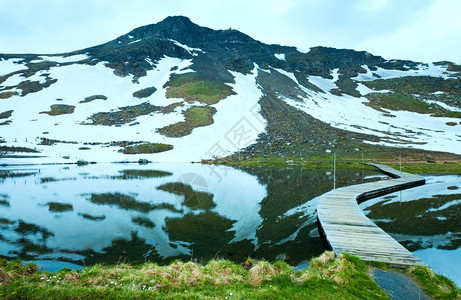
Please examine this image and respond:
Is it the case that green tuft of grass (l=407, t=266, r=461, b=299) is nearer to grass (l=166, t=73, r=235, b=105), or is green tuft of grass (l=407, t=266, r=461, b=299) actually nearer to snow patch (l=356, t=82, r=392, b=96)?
grass (l=166, t=73, r=235, b=105)

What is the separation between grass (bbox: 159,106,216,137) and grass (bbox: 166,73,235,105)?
893 cm

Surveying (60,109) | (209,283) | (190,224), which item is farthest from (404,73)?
(209,283)

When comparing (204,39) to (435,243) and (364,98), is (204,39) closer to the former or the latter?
(364,98)

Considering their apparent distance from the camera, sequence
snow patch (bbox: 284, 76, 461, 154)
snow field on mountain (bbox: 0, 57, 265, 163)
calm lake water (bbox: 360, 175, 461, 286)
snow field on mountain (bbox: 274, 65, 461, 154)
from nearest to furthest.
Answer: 1. calm lake water (bbox: 360, 175, 461, 286)
2. snow field on mountain (bbox: 0, 57, 265, 163)
3. snow patch (bbox: 284, 76, 461, 154)
4. snow field on mountain (bbox: 274, 65, 461, 154)

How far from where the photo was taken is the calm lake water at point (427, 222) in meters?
11.8

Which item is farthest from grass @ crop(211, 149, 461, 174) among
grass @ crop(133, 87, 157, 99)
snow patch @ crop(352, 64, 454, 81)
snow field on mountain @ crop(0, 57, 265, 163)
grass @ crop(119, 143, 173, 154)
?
snow patch @ crop(352, 64, 454, 81)

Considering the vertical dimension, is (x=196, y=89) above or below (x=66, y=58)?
below

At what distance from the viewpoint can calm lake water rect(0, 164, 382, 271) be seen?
470 inches

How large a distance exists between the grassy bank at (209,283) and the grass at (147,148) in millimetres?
60189

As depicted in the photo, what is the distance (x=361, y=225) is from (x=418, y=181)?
25.8 meters

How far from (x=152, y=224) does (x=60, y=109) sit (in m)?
97.2

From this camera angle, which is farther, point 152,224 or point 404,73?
point 404,73

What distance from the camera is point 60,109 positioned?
3583 inches

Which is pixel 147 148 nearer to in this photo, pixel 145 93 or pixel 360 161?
pixel 145 93
